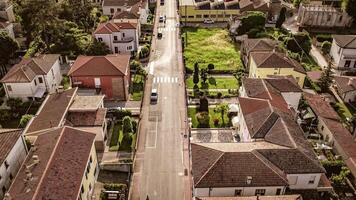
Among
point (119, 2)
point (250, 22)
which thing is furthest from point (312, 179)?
point (119, 2)

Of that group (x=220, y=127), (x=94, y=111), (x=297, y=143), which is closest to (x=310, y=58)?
(x=220, y=127)

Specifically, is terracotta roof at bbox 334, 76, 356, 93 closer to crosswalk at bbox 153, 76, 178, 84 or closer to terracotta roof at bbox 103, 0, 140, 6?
crosswalk at bbox 153, 76, 178, 84

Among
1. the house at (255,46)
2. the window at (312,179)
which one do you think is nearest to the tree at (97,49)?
the house at (255,46)

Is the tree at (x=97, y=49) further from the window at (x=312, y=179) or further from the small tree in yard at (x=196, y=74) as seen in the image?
the window at (x=312, y=179)

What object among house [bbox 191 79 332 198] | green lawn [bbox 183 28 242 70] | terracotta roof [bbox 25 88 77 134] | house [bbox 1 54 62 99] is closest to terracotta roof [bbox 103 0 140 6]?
green lawn [bbox 183 28 242 70]

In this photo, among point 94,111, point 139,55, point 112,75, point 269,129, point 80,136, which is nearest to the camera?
point 80,136

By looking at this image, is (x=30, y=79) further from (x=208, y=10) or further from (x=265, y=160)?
(x=208, y=10)

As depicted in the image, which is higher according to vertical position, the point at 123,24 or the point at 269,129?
the point at 123,24

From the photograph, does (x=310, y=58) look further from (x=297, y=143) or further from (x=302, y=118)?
(x=297, y=143)
